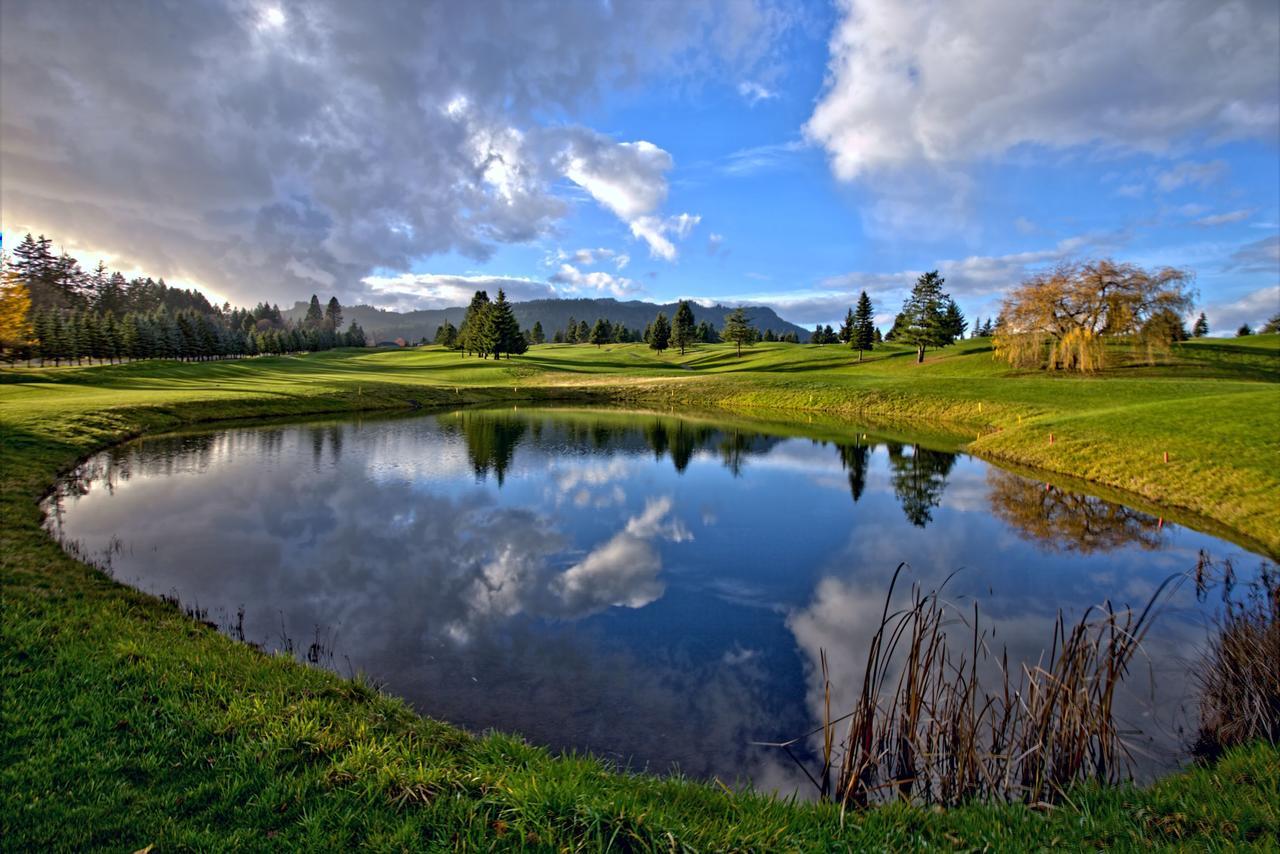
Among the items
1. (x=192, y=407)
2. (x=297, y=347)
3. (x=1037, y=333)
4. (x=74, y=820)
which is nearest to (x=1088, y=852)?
(x=74, y=820)

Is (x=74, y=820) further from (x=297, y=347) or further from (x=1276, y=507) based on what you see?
(x=297, y=347)

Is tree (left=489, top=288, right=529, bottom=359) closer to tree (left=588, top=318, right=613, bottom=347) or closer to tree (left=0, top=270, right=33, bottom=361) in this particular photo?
tree (left=588, top=318, right=613, bottom=347)

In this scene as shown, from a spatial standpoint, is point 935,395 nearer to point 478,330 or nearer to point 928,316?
point 928,316

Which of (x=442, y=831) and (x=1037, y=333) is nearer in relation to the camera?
(x=442, y=831)

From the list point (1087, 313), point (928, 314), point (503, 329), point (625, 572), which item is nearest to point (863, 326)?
point (928, 314)

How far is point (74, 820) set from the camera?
4.83 metres

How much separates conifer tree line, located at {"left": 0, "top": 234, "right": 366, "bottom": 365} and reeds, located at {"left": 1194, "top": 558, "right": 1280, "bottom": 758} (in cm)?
4061

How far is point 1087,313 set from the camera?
56.3 m

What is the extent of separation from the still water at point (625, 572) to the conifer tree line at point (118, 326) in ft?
56.9

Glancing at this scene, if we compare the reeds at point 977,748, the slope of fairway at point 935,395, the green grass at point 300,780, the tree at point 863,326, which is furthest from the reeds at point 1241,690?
the tree at point 863,326

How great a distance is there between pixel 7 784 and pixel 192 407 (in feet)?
153

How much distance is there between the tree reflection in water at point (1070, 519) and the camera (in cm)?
1752

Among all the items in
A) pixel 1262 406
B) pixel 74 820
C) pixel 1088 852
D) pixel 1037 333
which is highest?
pixel 1037 333

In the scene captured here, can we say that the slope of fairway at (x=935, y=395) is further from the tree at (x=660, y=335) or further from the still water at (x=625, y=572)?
the tree at (x=660, y=335)
